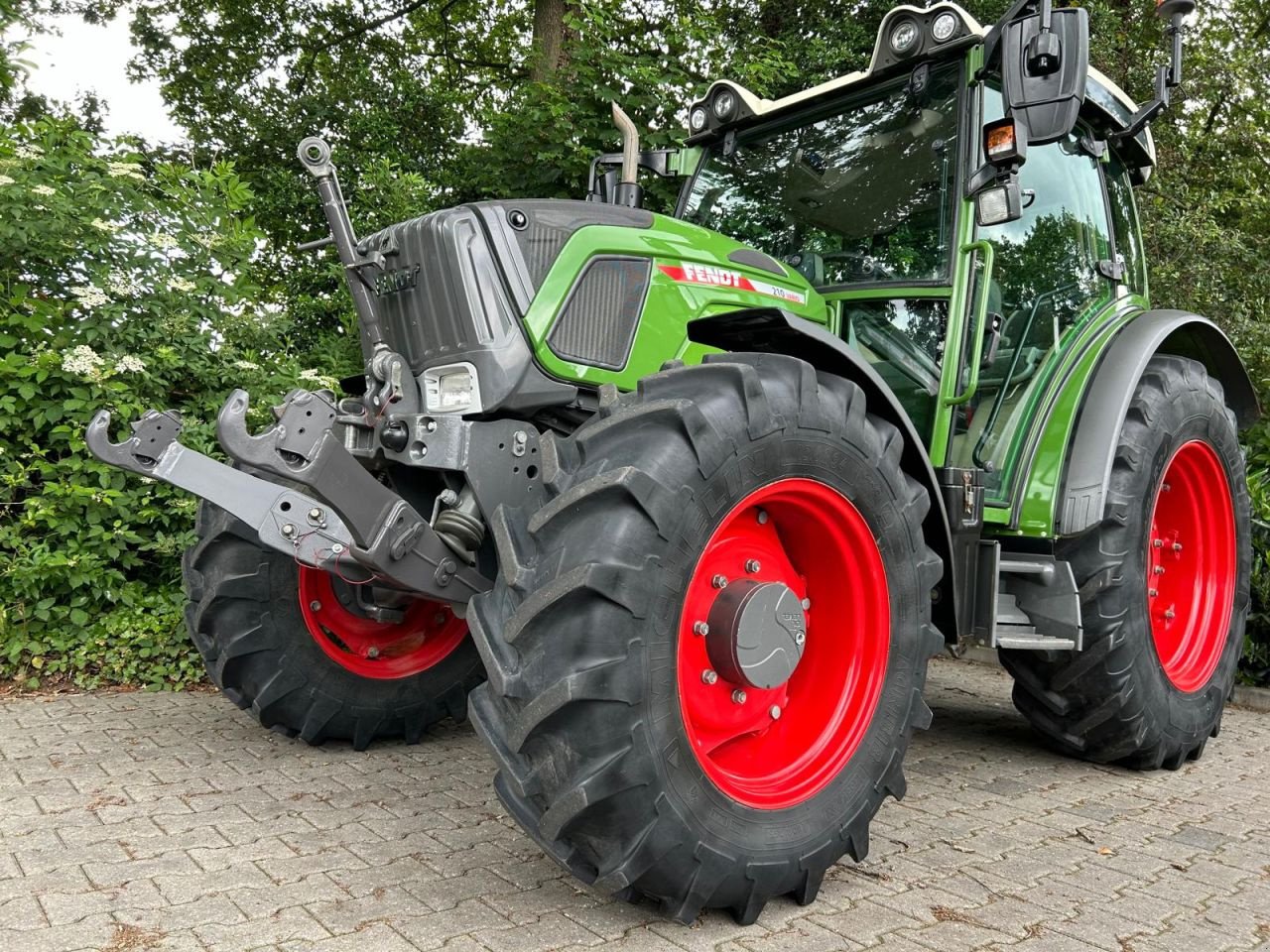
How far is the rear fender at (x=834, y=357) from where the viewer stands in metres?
2.86

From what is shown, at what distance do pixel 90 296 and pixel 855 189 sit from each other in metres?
3.74

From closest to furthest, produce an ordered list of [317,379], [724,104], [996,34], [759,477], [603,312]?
1. [759,477]
2. [603,312]
3. [996,34]
4. [724,104]
5. [317,379]

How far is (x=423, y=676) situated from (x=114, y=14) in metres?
10.5

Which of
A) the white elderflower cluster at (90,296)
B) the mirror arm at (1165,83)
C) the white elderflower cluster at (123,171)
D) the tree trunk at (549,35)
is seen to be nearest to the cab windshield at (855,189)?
the mirror arm at (1165,83)

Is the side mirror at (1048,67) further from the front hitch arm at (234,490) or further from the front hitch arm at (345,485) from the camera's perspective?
the front hitch arm at (234,490)

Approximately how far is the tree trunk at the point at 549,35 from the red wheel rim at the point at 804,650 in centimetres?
772

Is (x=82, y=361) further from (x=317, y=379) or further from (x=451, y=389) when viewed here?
(x=451, y=389)

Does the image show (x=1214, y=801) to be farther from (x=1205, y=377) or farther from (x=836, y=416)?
(x=836, y=416)

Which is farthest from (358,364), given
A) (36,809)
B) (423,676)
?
(36,809)

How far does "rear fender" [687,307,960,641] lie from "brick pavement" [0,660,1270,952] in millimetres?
792

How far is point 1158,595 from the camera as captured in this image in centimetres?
446

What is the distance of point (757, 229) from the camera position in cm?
414

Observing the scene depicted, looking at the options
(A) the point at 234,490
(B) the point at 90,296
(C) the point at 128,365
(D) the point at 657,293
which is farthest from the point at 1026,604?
(B) the point at 90,296

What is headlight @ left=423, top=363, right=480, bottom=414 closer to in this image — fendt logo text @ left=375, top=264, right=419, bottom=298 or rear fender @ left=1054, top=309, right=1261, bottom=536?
fendt logo text @ left=375, top=264, right=419, bottom=298
